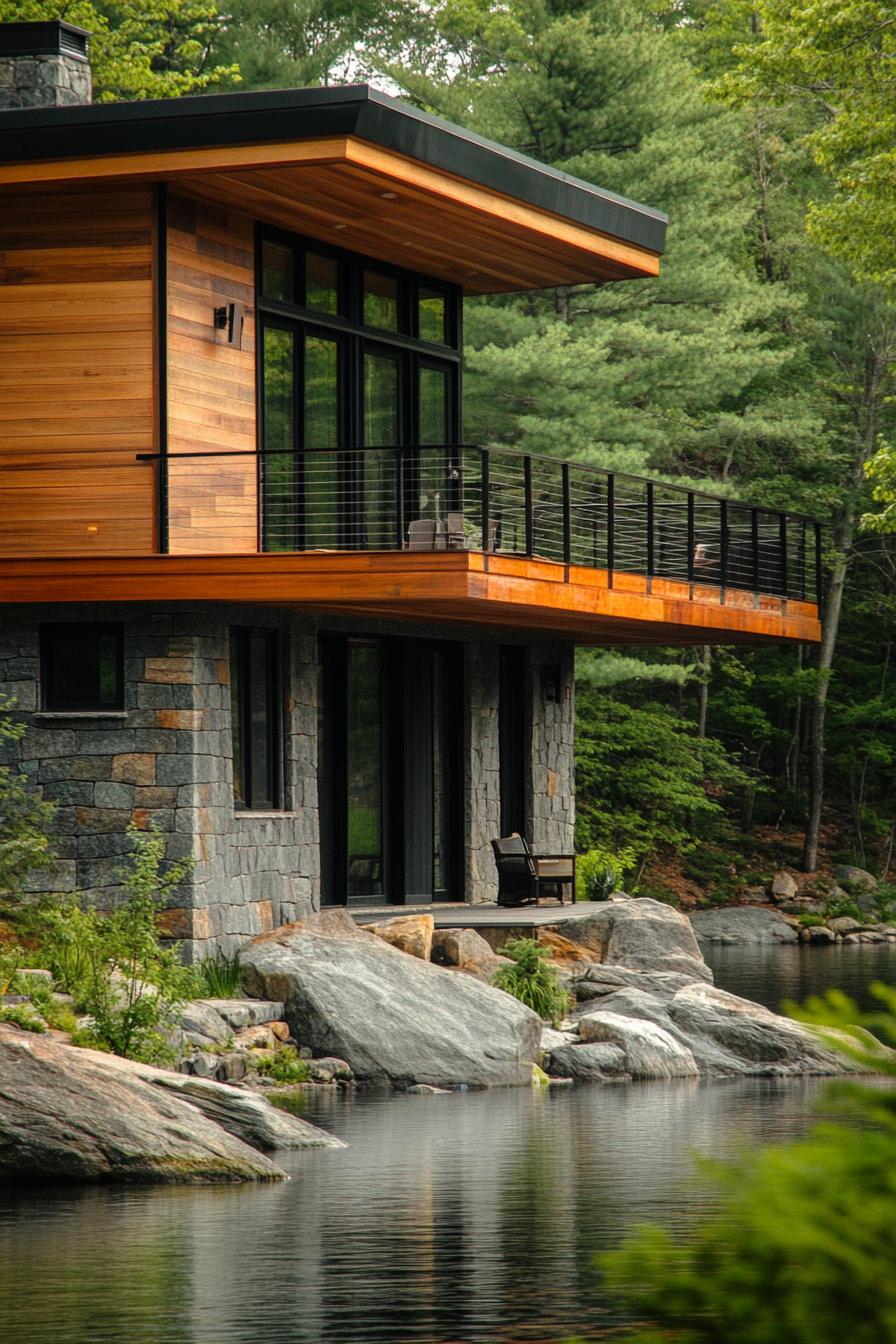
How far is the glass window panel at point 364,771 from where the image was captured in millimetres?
22312

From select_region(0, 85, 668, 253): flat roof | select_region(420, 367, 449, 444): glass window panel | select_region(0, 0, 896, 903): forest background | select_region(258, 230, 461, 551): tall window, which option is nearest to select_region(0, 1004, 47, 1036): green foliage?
select_region(258, 230, 461, 551): tall window

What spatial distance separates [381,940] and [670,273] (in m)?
18.6

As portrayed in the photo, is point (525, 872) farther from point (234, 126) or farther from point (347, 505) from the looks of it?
point (234, 126)

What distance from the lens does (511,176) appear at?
20.8 m

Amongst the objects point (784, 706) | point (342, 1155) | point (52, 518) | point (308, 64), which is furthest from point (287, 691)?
point (784, 706)

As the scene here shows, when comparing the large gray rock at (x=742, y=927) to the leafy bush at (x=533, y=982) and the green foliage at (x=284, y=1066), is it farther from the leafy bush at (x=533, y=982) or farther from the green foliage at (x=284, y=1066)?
the green foliage at (x=284, y=1066)

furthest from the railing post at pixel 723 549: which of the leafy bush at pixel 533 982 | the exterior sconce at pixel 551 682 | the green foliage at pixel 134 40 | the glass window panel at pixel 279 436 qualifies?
the green foliage at pixel 134 40

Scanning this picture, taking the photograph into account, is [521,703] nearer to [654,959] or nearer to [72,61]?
[654,959]

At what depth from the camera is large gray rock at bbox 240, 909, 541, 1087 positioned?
1622 centimetres

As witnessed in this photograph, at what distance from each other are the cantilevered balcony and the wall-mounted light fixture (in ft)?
3.55

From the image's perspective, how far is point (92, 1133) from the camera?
11.4 meters

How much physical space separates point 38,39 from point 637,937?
10.5 metres

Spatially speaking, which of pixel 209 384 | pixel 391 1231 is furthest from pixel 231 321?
pixel 391 1231

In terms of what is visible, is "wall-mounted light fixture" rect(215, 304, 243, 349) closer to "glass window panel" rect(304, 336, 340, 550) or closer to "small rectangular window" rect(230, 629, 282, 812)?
"glass window panel" rect(304, 336, 340, 550)
